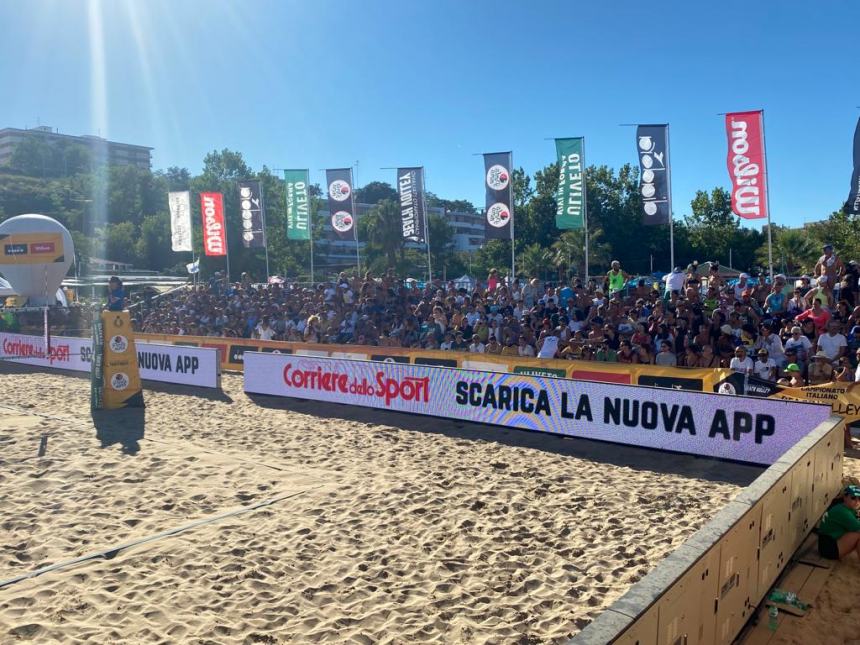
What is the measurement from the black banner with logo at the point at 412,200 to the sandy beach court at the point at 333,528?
40.6ft

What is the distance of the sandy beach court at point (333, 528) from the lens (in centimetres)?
488

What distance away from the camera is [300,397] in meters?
13.9

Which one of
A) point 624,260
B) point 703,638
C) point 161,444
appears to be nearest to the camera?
point 703,638

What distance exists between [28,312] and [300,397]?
55.7 feet

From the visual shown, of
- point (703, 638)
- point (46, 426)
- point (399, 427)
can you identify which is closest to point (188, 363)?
point (46, 426)

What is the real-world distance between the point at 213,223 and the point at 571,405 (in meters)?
22.4

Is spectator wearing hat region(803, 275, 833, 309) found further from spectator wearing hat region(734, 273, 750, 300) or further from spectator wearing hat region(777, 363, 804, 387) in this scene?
spectator wearing hat region(777, 363, 804, 387)

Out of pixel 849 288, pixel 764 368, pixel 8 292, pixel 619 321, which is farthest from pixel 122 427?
pixel 8 292

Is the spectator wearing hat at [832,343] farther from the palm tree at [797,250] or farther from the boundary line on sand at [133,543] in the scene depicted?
the palm tree at [797,250]

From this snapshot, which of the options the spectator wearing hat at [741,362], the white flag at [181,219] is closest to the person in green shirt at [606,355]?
the spectator wearing hat at [741,362]

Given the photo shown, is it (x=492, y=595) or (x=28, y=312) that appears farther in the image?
(x=28, y=312)

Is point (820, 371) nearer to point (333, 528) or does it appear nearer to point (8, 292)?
point (333, 528)

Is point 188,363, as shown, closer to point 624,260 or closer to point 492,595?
point 492,595

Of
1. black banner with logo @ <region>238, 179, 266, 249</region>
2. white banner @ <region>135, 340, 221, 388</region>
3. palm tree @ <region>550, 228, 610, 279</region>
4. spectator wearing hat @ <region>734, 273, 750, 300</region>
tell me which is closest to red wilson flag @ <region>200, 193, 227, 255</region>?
black banner with logo @ <region>238, 179, 266, 249</region>
